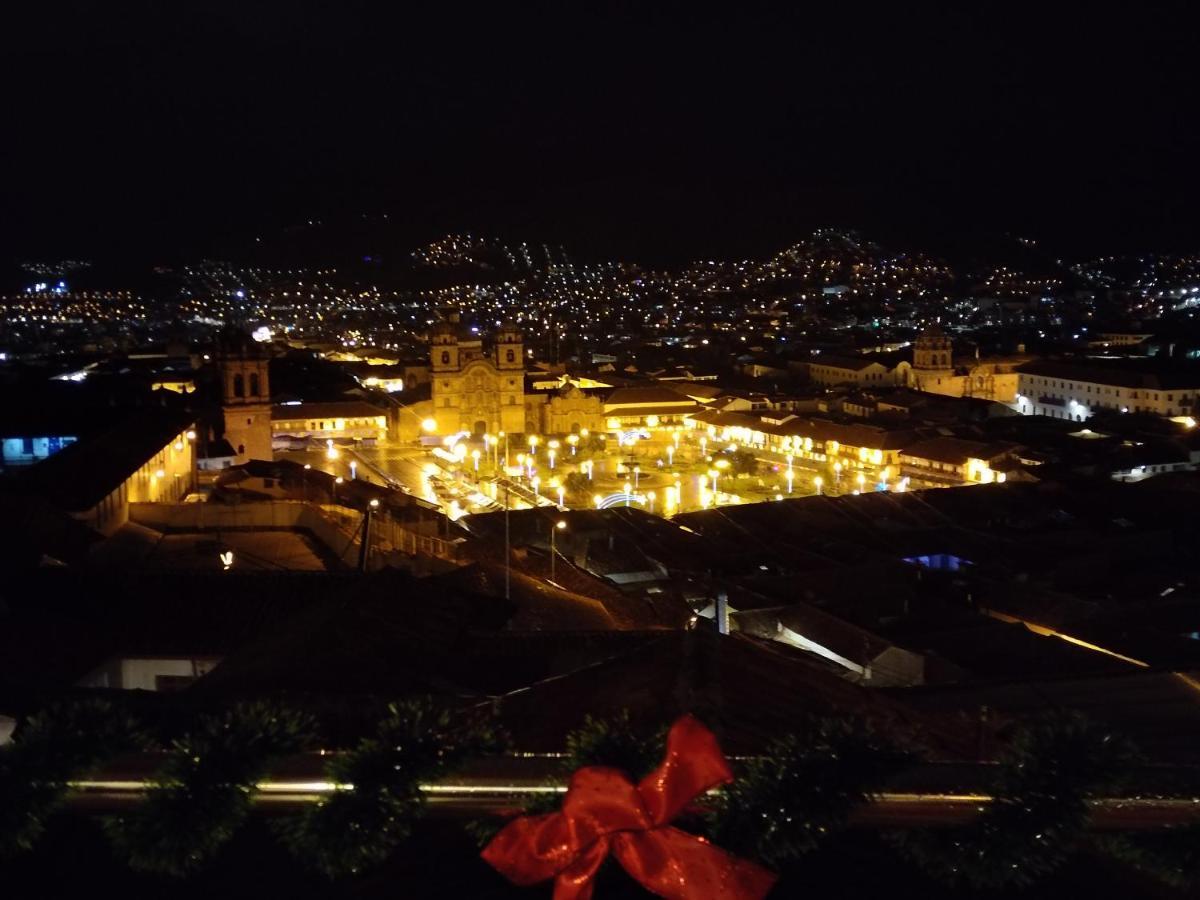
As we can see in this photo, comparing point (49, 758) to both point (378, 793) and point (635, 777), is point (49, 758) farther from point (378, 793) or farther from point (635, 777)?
point (635, 777)

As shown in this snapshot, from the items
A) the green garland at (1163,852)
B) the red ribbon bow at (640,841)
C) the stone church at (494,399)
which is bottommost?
the stone church at (494,399)

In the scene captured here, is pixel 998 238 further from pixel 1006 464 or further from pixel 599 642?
pixel 599 642

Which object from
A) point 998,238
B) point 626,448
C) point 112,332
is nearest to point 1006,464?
point 626,448

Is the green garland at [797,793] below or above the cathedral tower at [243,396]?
above

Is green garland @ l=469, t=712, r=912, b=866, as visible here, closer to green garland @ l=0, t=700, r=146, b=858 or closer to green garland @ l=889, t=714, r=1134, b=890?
green garland @ l=889, t=714, r=1134, b=890

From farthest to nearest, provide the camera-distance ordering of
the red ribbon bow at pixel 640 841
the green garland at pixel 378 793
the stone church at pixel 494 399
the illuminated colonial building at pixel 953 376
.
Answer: the illuminated colonial building at pixel 953 376 < the stone church at pixel 494 399 < the green garland at pixel 378 793 < the red ribbon bow at pixel 640 841

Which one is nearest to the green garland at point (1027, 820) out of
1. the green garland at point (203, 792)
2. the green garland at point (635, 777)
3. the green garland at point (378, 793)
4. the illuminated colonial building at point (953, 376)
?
the green garland at point (635, 777)

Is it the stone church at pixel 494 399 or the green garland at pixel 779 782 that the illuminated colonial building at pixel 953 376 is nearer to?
the stone church at pixel 494 399
